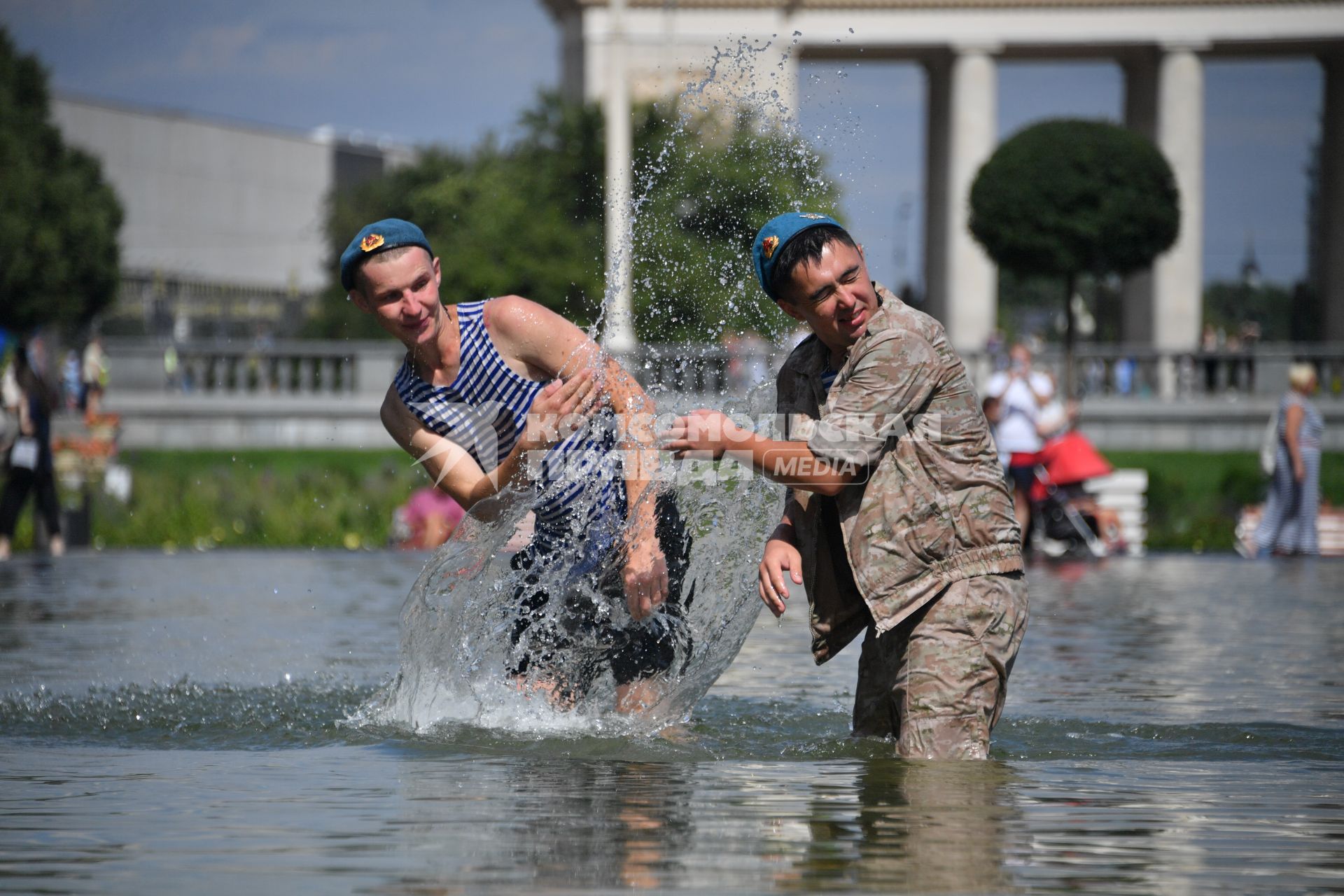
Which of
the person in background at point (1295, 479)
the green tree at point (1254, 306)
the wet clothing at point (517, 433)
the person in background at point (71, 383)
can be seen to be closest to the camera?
the wet clothing at point (517, 433)

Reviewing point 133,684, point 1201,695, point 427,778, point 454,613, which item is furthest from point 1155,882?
point 133,684

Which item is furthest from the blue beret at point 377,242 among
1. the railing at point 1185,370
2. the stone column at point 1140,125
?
the stone column at point 1140,125

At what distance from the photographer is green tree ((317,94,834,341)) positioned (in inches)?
762

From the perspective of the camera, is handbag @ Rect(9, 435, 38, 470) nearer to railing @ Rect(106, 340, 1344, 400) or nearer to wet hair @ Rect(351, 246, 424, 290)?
wet hair @ Rect(351, 246, 424, 290)

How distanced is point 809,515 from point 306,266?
99973mm

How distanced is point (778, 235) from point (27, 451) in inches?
516

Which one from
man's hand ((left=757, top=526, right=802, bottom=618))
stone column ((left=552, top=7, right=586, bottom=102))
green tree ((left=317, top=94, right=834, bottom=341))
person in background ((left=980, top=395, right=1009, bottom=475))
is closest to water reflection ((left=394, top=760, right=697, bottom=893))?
man's hand ((left=757, top=526, right=802, bottom=618))

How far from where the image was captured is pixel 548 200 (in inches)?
2044

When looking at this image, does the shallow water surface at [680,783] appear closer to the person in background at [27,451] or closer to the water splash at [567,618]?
the water splash at [567,618]

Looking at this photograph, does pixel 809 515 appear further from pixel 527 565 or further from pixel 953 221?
pixel 953 221

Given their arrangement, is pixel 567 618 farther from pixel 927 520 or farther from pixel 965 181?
pixel 965 181

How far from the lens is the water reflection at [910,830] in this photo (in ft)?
14.0

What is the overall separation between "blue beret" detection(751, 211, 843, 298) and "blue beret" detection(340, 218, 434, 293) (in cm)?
113

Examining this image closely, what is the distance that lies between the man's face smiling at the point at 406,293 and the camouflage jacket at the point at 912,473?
1.19 meters
